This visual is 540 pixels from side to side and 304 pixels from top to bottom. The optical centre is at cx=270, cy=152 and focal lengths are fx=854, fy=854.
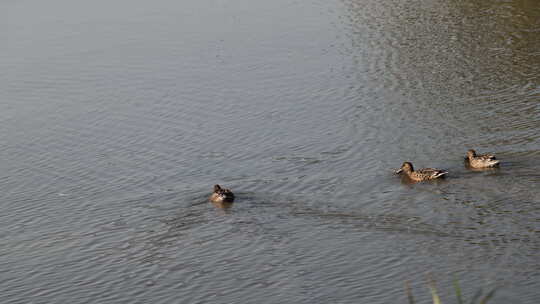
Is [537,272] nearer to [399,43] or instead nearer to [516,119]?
[516,119]

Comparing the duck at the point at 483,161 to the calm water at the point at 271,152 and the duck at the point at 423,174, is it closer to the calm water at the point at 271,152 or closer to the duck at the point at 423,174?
the calm water at the point at 271,152

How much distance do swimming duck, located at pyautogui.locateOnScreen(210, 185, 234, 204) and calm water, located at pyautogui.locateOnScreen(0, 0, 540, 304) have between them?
0.24 m

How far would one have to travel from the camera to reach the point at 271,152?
17766mm

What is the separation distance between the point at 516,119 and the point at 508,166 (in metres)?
2.84

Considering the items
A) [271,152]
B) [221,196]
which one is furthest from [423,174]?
[271,152]

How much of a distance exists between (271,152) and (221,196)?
3053 millimetres

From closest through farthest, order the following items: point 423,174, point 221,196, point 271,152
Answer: point 221,196
point 423,174
point 271,152

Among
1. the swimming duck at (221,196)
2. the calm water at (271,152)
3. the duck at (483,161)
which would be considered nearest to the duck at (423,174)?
the calm water at (271,152)

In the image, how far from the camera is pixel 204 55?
83.4ft

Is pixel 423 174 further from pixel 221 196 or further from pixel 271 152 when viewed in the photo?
pixel 271 152

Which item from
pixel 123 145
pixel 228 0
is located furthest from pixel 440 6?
pixel 123 145

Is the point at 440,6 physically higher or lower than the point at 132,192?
higher

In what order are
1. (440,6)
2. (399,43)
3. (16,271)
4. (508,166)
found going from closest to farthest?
(16,271) < (508,166) < (399,43) < (440,6)

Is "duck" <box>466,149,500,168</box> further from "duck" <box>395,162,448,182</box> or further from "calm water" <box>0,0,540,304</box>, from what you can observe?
"duck" <box>395,162,448,182</box>
